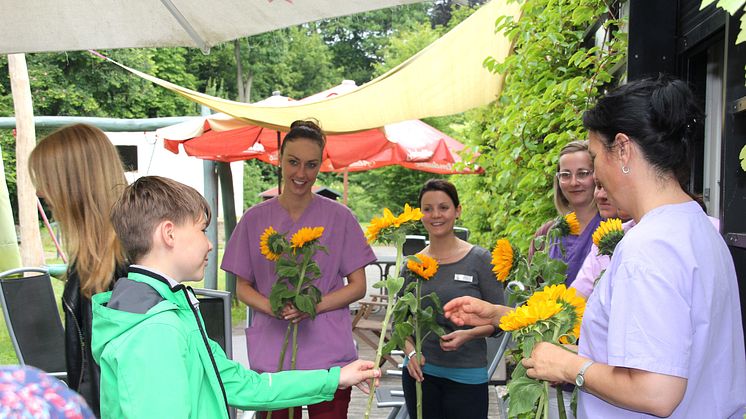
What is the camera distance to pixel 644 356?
1368 mm

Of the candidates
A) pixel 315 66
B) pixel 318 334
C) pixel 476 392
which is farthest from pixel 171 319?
pixel 315 66

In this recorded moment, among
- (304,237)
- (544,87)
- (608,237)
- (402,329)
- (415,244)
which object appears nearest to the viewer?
(608,237)

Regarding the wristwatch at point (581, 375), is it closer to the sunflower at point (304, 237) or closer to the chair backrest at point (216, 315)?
the sunflower at point (304, 237)

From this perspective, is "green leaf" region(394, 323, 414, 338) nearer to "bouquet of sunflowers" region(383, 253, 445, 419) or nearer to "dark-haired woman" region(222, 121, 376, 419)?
"bouquet of sunflowers" region(383, 253, 445, 419)

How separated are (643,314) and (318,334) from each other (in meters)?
1.94

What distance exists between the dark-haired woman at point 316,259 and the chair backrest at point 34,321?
4.05 feet

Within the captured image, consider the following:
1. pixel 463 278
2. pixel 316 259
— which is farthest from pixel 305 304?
pixel 463 278

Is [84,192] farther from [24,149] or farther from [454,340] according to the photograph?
[24,149]

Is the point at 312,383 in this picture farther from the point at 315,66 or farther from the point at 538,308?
the point at 315,66

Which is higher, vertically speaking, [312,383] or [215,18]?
[215,18]

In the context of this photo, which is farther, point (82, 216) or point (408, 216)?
point (408, 216)

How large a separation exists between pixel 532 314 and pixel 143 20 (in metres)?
2.65

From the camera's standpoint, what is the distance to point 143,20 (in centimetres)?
349

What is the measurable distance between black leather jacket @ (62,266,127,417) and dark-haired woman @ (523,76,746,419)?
4.02ft
